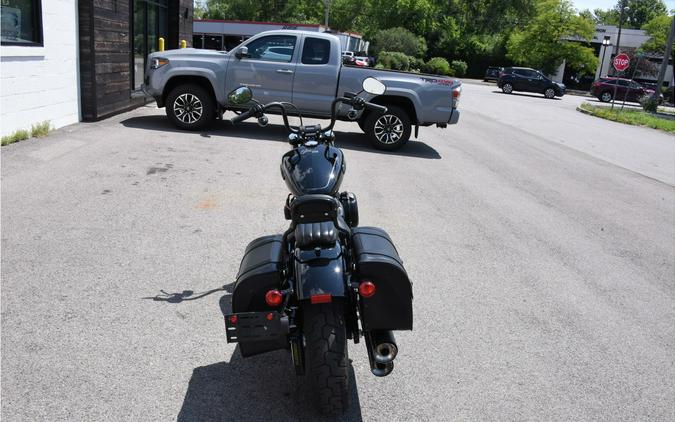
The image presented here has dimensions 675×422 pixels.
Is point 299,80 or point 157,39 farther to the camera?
point 157,39

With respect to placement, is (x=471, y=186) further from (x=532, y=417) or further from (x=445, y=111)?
(x=532, y=417)

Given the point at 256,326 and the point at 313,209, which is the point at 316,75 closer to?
the point at 313,209

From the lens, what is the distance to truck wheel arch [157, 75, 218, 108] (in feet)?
37.8

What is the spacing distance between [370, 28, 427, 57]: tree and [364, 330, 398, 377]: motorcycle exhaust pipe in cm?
5878

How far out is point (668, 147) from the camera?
723 inches

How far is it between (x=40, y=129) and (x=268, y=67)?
4.10 meters

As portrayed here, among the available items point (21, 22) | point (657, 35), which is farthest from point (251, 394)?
point (657, 35)

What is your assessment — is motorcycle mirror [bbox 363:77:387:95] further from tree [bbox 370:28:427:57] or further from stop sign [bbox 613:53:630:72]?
tree [bbox 370:28:427:57]

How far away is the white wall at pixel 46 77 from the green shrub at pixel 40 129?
0.07 metres

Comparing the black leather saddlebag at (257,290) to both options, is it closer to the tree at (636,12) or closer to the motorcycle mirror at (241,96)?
the motorcycle mirror at (241,96)

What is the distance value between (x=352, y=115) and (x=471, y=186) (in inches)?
206

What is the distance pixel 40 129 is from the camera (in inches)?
381

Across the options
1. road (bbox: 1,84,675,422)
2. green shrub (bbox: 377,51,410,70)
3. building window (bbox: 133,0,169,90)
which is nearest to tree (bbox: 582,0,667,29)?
green shrub (bbox: 377,51,410,70)

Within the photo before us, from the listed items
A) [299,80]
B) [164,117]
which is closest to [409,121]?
[299,80]
